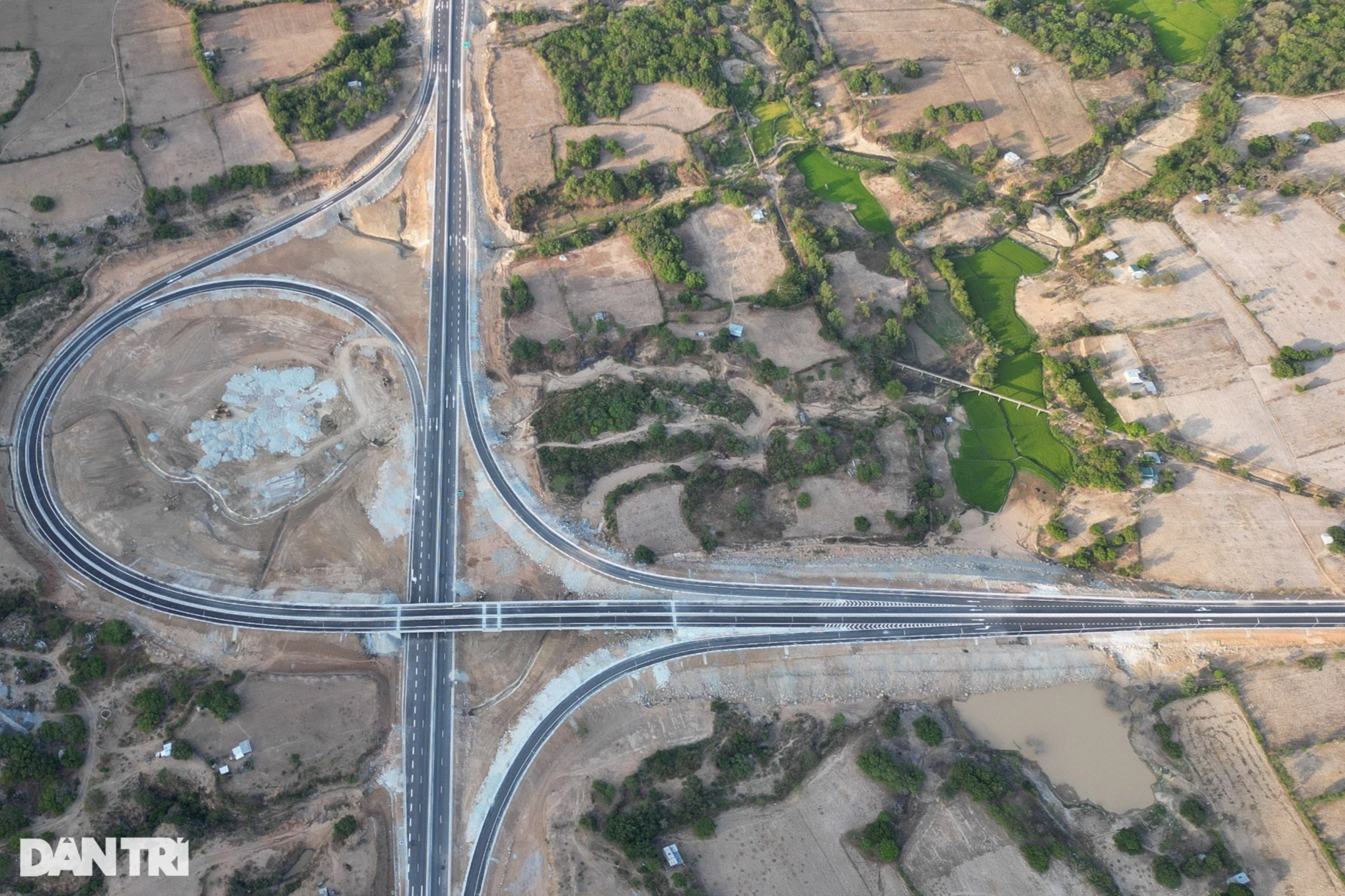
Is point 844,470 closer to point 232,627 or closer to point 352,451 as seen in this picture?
point 352,451

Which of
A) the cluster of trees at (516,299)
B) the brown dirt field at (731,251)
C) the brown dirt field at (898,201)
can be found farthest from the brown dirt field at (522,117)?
the brown dirt field at (898,201)

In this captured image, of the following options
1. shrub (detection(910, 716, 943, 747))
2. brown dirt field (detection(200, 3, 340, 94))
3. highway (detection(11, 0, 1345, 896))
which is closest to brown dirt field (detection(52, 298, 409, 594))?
highway (detection(11, 0, 1345, 896))

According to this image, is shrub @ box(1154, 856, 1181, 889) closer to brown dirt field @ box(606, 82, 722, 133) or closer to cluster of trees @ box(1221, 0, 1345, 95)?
brown dirt field @ box(606, 82, 722, 133)

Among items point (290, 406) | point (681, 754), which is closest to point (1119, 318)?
point (681, 754)

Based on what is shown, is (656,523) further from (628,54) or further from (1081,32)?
(1081,32)

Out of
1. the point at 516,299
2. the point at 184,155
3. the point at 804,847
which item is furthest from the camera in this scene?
the point at 184,155

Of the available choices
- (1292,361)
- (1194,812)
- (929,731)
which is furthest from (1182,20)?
(929,731)

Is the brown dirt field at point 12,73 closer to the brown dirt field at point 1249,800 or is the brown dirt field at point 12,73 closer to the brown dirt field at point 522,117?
the brown dirt field at point 522,117
